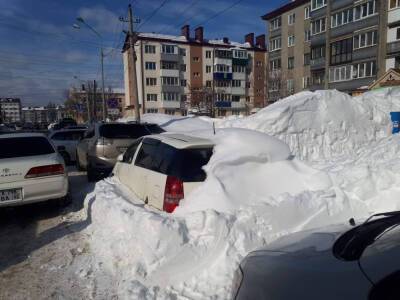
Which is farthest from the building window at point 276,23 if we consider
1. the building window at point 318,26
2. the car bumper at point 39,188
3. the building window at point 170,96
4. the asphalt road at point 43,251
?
the car bumper at point 39,188

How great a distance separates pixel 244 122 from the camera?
→ 12477 millimetres

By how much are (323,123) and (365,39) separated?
29266 mm

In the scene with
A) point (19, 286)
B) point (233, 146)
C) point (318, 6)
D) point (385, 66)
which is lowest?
point (19, 286)

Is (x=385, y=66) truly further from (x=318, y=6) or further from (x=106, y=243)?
(x=106, y=243)

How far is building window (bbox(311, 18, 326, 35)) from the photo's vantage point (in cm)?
4138

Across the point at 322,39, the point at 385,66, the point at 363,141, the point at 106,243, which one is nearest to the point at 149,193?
the point at 106,243

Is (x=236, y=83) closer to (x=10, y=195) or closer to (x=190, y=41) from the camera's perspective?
(x=190, y=41)

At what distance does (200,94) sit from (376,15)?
33.1 meters

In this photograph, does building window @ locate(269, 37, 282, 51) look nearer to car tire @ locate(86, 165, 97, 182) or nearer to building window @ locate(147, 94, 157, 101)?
building window @ locate(147, 94, 157, 101)

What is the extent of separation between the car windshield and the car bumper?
5.58m

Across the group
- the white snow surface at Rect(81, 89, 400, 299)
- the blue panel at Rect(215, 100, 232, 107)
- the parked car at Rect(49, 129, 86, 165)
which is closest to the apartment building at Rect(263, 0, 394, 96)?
the parked car at Rect(49, 129, 86, 165)

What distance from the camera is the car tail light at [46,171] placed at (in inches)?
248

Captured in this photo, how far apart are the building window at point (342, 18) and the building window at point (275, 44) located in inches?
521

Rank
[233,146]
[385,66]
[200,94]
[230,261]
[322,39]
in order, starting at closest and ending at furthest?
[230,261], [233,146], [385,66], [322,39], [200,94]
